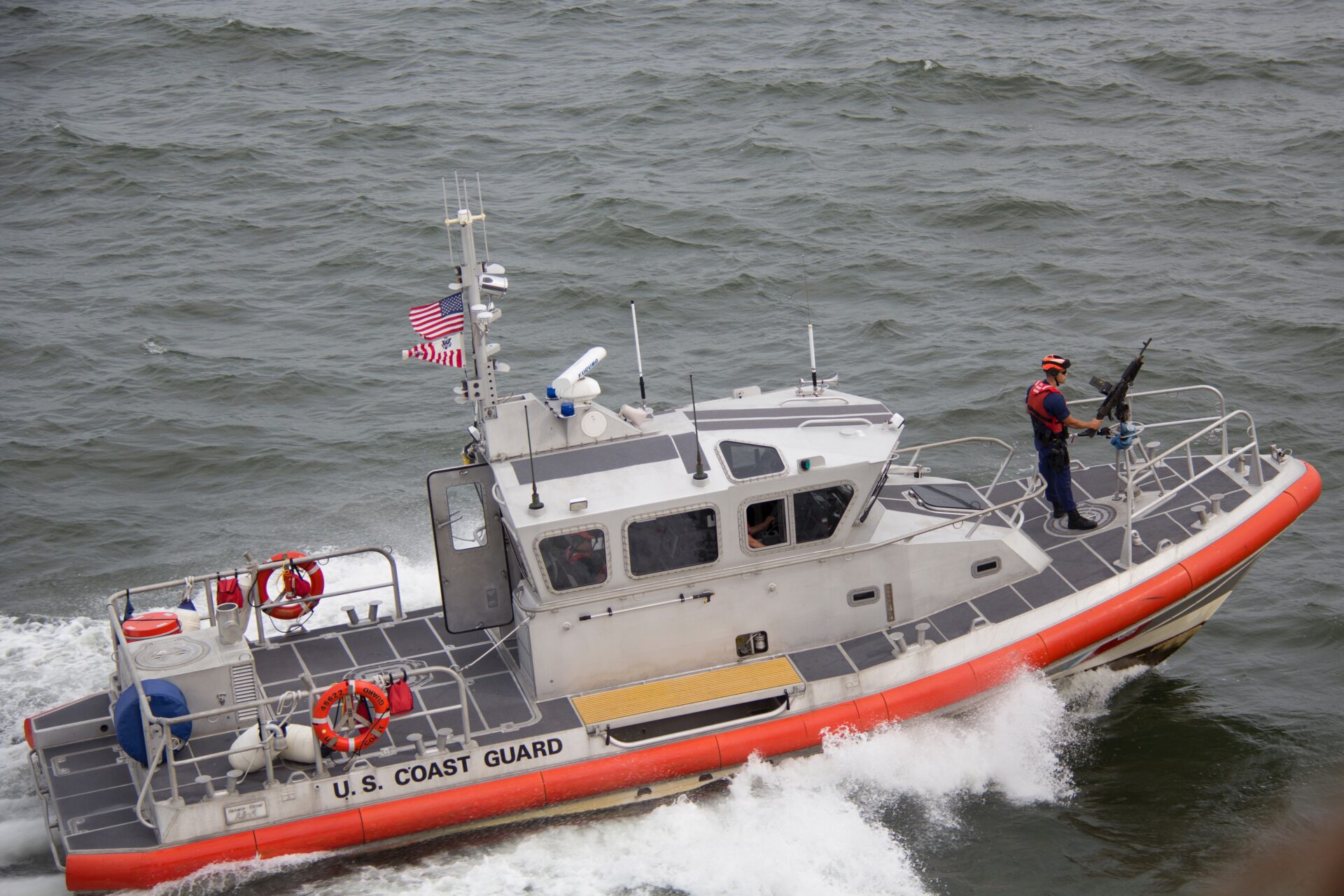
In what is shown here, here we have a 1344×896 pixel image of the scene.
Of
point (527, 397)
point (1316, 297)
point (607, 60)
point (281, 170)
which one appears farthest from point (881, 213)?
point (527, 397)

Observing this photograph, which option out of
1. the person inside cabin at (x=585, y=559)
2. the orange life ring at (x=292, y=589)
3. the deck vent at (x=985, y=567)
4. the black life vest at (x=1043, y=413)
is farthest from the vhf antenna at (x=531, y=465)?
the black life vest at (x=1043, y=413)

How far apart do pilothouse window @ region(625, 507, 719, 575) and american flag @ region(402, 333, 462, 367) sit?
1.69m

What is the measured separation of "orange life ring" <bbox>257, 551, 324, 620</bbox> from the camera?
10.3m

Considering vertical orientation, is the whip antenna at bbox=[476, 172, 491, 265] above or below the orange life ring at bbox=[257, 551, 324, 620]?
above

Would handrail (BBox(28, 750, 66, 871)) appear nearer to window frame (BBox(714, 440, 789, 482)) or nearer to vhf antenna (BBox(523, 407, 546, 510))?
vhf antenna (BBox(523, 407, 546, 510))

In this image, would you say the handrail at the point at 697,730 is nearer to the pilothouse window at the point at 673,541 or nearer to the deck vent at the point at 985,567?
the pilothouse window at the point at 673,541

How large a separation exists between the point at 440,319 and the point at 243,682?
112 inches

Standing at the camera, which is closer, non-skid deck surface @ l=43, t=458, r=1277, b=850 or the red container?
non-skid deck surface @ l=43, t=458, r=1277, b=850

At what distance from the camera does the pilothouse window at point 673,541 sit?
9.28 m

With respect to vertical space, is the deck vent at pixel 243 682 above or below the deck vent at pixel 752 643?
above

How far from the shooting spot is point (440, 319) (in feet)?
30.6

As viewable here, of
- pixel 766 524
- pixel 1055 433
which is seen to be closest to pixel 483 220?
pixel 766 524

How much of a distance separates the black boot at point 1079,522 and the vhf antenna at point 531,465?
435cm

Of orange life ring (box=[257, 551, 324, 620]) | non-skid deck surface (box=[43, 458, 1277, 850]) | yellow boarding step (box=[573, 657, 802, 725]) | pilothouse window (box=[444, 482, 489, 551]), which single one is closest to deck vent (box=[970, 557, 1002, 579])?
non-skid deck surface (box=[43, 458, 1277, 850])
